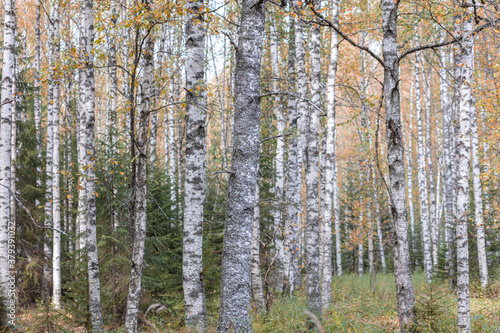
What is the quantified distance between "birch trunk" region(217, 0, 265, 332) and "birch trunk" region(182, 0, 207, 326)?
131cm

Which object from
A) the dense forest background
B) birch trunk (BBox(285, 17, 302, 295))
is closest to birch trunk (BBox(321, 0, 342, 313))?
the dense forest background

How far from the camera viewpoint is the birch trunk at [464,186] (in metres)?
5.97

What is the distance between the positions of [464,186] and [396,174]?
8.12 feet

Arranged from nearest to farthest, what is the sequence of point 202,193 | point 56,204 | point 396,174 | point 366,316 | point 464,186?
1. point 396,174
2. point 202,193
3. point 464,186
4. point 366,316
5. point 56,204

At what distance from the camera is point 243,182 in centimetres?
386

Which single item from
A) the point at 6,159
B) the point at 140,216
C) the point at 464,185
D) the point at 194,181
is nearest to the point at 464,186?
the point at 464,185

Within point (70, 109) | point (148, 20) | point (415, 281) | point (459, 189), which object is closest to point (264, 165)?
point (459, 189)

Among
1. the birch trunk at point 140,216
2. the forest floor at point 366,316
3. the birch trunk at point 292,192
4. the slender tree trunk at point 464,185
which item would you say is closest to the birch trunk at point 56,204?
the forest floor at point 366,316

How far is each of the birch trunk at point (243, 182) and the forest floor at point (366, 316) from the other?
1.37 metres

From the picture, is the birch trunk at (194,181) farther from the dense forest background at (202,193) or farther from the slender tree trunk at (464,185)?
the slender tree trunk at (464,185)

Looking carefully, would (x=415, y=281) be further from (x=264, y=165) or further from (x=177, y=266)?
(x=177, y=266)

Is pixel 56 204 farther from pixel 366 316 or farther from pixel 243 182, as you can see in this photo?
pixel 366 316

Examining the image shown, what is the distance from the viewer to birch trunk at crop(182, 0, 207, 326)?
5.18 m

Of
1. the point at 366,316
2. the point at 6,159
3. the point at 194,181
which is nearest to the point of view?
the point at 194,181
